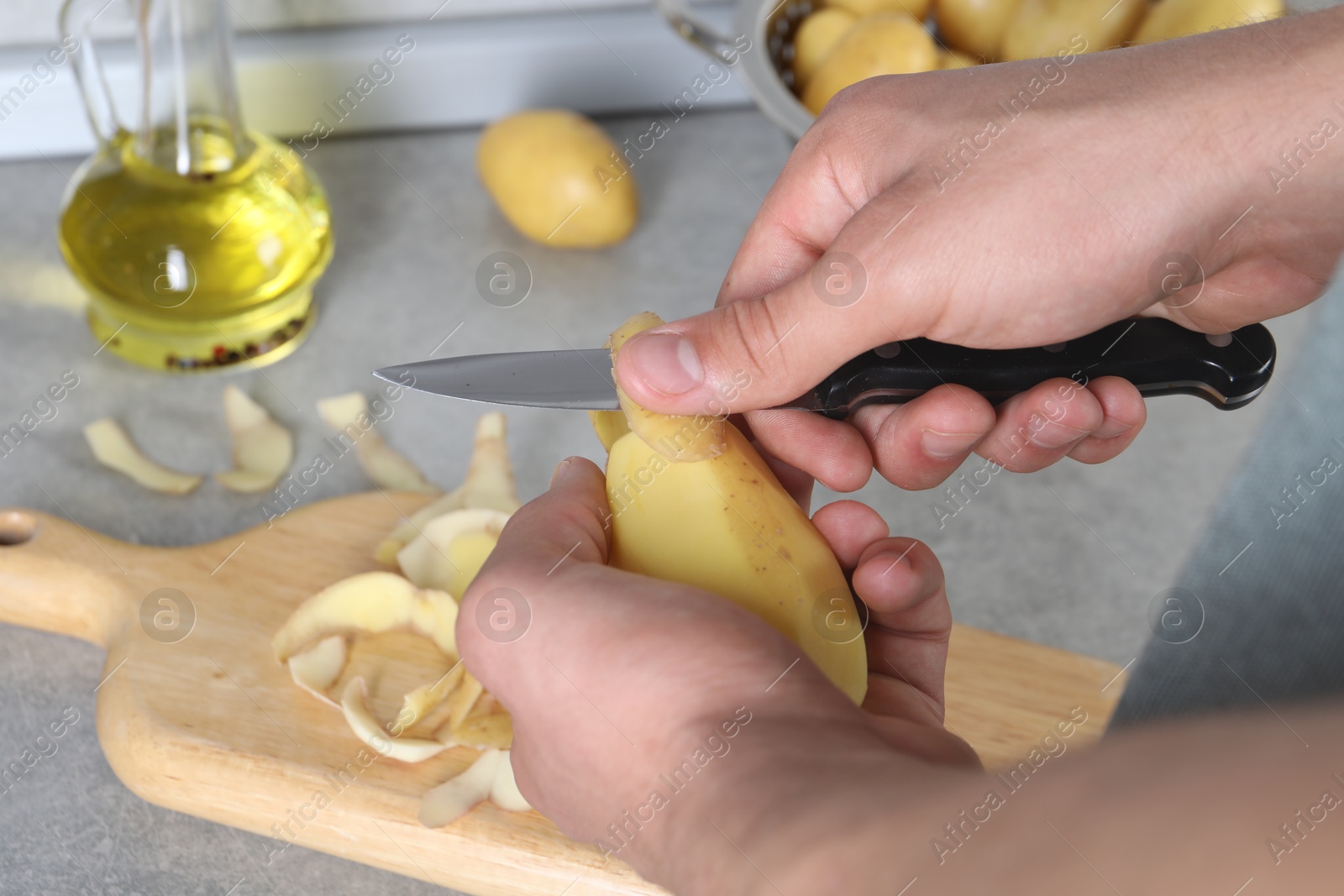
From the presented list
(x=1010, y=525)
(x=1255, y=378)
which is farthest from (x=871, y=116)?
(x=1010, y=525)

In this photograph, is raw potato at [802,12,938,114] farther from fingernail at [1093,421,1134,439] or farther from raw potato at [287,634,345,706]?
raw potato at [287,634,345,706]

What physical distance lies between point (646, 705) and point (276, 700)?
1.18 ft

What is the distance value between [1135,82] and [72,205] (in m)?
0.85

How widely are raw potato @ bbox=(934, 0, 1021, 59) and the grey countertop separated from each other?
0.88ft

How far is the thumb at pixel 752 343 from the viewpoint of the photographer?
23.7 inches

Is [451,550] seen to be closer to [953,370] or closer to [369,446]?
[369,446]

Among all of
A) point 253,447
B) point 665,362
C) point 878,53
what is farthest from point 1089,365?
point 253,447

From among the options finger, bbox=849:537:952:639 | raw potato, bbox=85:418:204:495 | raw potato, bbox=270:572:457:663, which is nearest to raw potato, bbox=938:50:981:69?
finger, bbox=849:537:952:639

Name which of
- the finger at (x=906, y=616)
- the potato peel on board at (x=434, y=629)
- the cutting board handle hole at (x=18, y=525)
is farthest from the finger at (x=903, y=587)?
the cutting board handle hole at (x=18, y=525)

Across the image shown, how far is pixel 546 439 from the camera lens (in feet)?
3.21

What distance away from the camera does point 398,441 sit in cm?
96

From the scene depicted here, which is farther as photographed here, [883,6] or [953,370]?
[883,6]

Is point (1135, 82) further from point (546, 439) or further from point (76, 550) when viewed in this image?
point (76, 550)

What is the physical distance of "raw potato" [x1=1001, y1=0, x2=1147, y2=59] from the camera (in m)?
0.93
